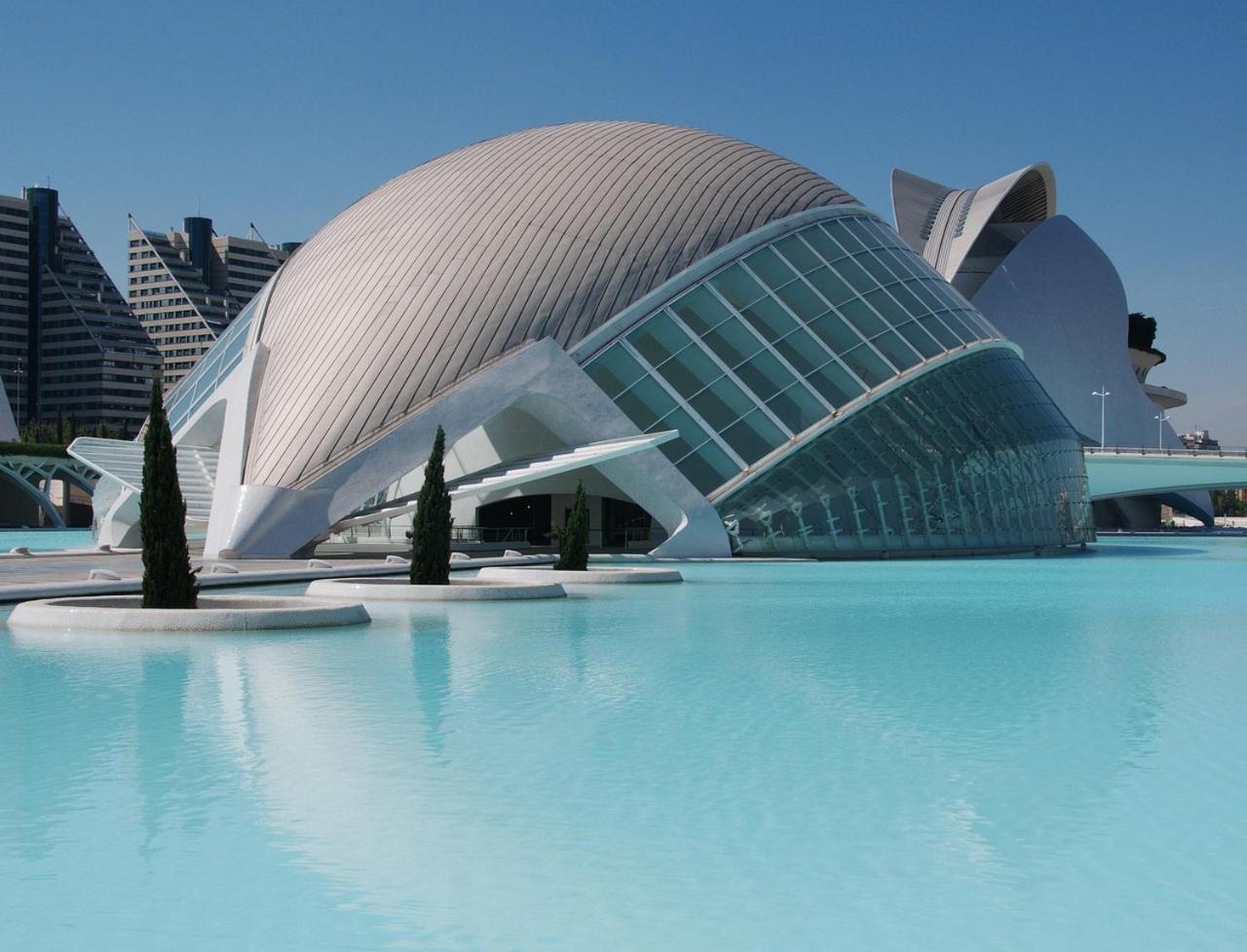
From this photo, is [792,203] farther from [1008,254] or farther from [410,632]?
[1008,254]

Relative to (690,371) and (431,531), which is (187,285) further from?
(431,531)

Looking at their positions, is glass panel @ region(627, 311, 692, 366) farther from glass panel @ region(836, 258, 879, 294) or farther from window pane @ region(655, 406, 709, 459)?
glass panel @ region(836, 258, 879, 294)

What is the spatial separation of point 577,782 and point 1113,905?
9.96 feet

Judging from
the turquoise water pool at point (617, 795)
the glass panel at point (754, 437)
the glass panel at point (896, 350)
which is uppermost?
the glass panel at point (896, 350)

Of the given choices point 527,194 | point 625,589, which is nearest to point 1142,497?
point 527,194

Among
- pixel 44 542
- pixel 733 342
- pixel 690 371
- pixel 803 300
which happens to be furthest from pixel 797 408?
pixel 44 542

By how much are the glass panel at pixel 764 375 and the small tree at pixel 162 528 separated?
63.7 ft

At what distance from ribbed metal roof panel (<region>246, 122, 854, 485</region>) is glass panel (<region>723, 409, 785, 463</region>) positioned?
4.05 meters

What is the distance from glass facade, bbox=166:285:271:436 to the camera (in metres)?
37.1

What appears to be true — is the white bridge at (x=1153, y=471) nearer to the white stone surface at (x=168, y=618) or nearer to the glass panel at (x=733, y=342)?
the glass panel at (x=733, y=342)

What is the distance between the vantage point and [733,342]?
1350 inches

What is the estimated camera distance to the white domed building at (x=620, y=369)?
3075 centimetres

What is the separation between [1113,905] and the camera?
5715mm

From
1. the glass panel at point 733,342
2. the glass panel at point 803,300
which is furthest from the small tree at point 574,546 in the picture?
the glass panel at point 803,300
